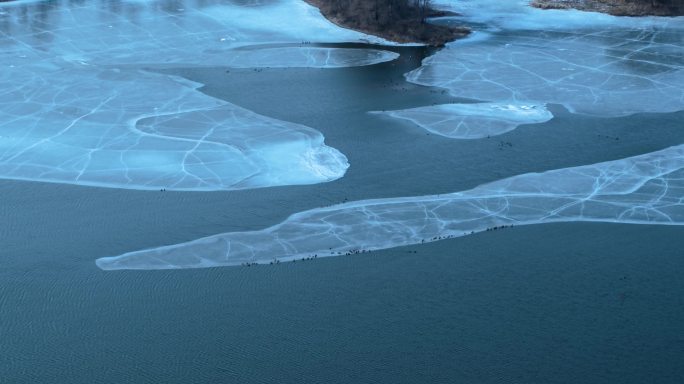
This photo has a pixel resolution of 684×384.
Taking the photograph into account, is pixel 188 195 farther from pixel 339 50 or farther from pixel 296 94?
pixel 339 50

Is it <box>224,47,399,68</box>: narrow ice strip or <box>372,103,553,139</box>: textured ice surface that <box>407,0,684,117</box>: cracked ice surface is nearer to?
<box>372,103,553,139</box>: textured ice surface

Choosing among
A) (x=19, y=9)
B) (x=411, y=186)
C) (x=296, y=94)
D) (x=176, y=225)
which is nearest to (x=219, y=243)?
(x=176, y=225)

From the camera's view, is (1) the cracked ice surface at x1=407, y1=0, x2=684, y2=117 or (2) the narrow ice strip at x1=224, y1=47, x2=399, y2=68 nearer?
(1) the cracked ice surface at x1=407, y1=0, x2=684, y2=117

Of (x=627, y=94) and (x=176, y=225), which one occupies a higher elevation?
(x=627, y=94)

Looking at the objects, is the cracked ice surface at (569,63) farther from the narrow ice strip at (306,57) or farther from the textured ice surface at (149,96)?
the textured ice surface at (149,96)

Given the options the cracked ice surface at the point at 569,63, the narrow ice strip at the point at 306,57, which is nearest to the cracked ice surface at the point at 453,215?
the cracked ice surface at the point at 569,63

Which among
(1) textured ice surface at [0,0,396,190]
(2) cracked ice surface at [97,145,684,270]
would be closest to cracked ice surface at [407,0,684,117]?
(1) textured ice surface at [0,0,396,190]
